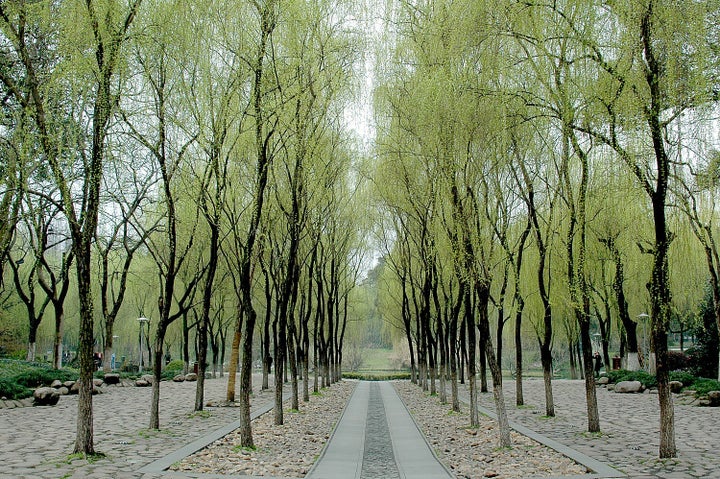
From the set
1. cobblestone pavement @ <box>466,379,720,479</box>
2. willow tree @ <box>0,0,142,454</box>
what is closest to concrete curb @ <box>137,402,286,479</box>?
willow tree @ <box>0,0,142,454</box>

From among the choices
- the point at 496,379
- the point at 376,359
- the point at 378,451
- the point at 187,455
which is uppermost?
the point at 496,379

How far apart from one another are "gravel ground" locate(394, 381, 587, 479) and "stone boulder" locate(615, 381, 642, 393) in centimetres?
972

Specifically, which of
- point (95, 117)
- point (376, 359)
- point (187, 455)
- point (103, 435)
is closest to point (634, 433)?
point (187, 455)

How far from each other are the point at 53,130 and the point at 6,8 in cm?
361

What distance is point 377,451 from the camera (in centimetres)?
1120

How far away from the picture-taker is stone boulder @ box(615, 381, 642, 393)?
22266 millimetres

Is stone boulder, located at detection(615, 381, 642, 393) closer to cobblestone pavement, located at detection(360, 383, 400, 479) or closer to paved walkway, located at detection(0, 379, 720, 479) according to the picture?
paved walkway, located at detection(0, 379, 720, 479)

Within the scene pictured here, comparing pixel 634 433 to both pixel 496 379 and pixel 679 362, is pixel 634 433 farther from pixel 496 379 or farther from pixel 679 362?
pixel 679 362

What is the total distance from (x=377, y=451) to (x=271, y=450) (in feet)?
6.86

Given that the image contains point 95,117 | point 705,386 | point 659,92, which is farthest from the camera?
point 705,386

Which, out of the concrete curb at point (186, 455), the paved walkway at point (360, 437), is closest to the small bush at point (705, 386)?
the paved walkway at point (360, 437)

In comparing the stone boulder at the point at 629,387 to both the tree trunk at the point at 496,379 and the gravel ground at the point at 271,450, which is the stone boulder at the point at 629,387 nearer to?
the gravel ground at the point at 271,450

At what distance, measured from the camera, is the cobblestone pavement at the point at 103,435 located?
26.8 ft

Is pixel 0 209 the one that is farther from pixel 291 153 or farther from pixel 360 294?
pixel 360 294
